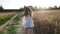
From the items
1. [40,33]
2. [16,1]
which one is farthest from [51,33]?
[16,1]

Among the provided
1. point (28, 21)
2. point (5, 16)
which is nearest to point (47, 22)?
point (28, 21)

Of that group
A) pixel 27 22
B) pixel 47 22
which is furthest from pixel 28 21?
pixel 47 22

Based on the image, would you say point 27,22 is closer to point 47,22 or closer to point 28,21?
point 28,21

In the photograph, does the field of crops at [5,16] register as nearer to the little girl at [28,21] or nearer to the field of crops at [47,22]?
the little girl at [28,21]

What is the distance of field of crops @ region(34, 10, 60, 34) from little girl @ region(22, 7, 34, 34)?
5cm

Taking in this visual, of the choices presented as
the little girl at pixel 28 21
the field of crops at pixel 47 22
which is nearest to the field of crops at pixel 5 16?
the little girl at pixel 28 21

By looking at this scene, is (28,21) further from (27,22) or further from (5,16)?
(5,16)

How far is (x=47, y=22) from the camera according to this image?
1236 mm

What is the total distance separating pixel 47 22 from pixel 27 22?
202 mm

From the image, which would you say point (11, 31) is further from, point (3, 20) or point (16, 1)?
point (16, 1)

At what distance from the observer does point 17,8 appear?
4.13 ft

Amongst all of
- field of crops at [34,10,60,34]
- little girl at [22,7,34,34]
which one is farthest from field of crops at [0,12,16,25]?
field of crops at [34,10,60,34]

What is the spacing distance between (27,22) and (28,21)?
0.01 metres

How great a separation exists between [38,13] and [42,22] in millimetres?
101
